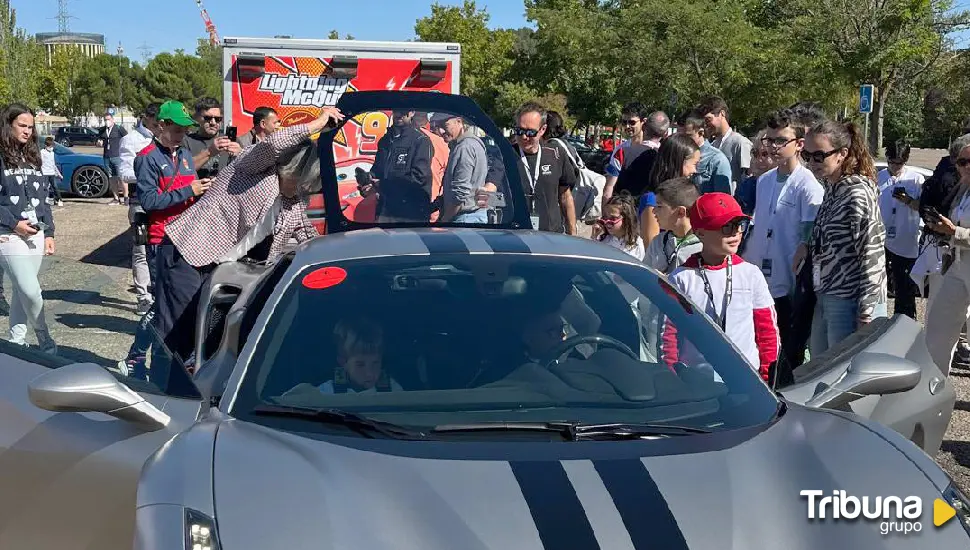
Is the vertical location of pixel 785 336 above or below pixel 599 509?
below

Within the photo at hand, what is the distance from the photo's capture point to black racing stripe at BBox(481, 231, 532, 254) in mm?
3830

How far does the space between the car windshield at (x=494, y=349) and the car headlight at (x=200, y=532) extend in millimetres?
479

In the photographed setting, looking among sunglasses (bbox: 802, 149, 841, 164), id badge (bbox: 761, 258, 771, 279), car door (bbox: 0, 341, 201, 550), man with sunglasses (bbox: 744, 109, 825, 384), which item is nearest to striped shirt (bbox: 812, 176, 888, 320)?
sunglasses (bbox: 802, 149, 841, 164)

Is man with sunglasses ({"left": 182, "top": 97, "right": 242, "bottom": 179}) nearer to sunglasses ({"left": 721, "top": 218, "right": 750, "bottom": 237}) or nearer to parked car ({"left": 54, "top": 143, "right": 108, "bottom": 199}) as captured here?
sunglasses ({"left": 721, "top": 218, "right": 750, "bottom": 237})

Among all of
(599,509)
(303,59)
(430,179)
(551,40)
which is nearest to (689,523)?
(599,509)

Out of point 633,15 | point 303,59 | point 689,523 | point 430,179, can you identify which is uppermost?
point 633,15

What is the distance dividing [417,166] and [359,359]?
280 centimetres

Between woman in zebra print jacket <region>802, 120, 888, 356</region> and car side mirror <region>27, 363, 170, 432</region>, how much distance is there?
4064 mm

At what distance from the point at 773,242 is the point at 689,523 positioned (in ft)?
14.3

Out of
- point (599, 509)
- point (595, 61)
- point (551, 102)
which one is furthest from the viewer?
point (551, 102)

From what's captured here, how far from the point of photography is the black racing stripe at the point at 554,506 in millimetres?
2443

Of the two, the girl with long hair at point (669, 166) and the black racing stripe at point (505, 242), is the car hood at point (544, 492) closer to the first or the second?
the black racing stripe at point (505, 242)

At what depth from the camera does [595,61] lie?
47.2 m

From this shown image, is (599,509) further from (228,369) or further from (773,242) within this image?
(773,242)
